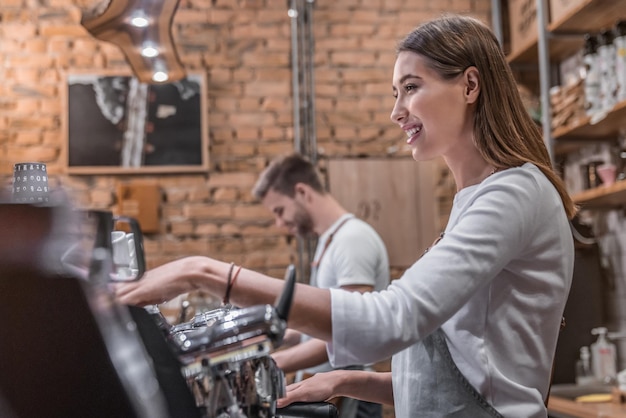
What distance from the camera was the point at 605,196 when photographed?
3508 millimetres

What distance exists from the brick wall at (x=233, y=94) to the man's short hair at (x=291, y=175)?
4.35 ft

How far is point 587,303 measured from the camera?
381 cm

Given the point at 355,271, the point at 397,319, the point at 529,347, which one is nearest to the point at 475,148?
the point at 529,347

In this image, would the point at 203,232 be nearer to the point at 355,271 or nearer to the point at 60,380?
the point at 355,271

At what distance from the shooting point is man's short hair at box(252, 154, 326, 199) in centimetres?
369

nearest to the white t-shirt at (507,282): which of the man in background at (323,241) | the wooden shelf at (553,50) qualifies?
the man in background at (323,241)

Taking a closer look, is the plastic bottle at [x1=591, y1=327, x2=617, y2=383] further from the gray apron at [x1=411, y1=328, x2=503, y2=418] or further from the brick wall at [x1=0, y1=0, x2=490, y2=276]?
the gray apron at [x1=411, y1=328, x2=503, y2=418]

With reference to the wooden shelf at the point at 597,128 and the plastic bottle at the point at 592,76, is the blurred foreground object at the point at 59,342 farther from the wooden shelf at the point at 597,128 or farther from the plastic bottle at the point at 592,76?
the plastic bottle at the point at 592,76

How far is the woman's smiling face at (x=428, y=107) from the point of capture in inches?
52.5

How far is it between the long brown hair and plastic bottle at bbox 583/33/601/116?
2.20 meters

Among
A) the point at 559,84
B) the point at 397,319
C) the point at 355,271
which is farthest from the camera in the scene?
the point at 559,84

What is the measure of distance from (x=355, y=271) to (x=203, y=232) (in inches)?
81.2

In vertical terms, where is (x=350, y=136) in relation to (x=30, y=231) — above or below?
above

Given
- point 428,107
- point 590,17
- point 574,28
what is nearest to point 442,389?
point 428,107
